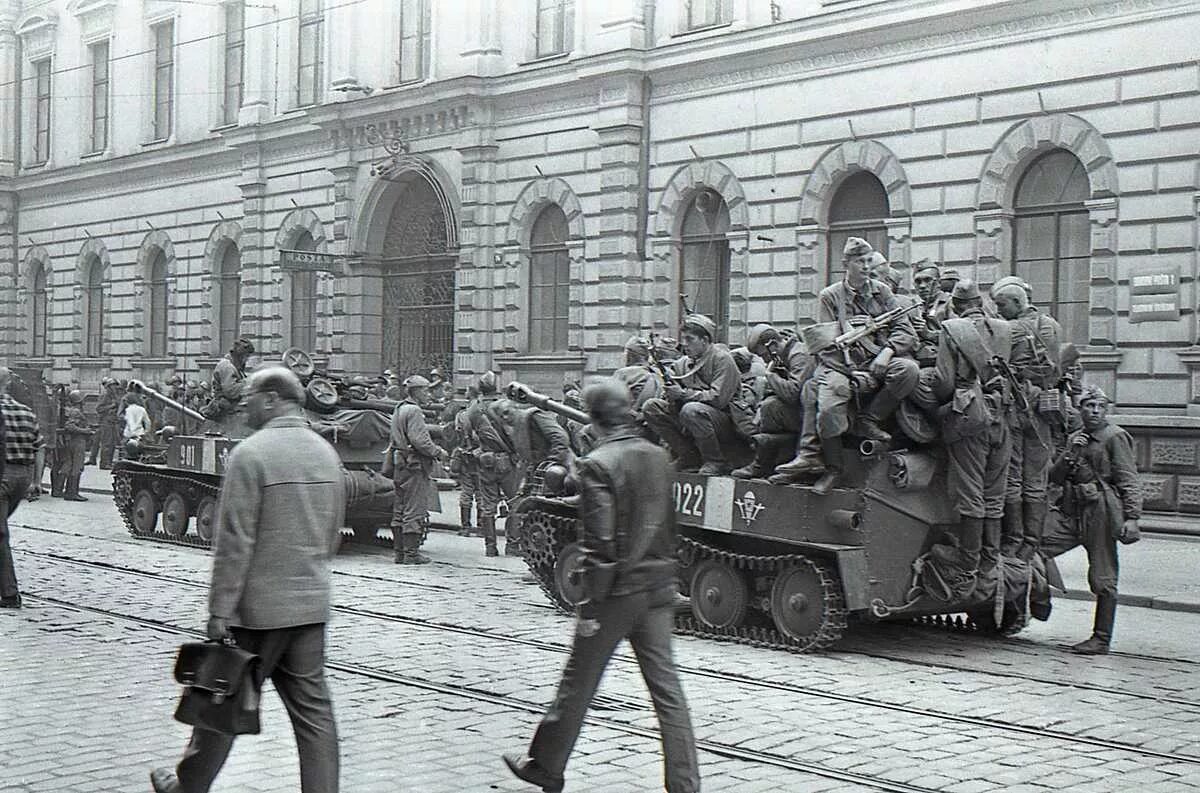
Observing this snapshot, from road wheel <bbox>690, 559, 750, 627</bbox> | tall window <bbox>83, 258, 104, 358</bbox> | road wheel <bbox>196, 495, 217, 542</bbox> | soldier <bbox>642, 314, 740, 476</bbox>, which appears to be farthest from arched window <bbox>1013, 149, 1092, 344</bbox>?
tall window <bbox>83, 258, 104, 358</bbox>

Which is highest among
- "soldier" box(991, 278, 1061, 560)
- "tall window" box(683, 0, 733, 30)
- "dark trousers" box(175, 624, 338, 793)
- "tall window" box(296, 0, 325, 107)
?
"tall window" box(296, 0, 325, 107)

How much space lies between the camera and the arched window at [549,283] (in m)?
27.8

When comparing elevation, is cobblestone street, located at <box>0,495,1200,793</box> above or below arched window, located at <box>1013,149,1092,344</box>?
below

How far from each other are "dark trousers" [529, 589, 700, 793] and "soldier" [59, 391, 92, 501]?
19875mm

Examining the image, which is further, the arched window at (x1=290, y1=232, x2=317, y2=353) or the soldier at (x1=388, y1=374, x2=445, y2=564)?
the arched window at (x1=290, y1=232, x2=317, y2=353)

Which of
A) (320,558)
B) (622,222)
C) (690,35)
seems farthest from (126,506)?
(320,558)

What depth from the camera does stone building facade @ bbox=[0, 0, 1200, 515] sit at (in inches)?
785

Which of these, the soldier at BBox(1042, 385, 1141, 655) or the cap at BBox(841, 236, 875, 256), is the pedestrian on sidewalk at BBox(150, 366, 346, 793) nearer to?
the cap at BBox(841, 236, 875, 256)

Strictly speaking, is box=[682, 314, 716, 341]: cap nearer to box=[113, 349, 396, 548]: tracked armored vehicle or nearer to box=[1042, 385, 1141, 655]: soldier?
box=[1042, 385, 1141, 655]: soldier

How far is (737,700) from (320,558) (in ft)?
12.1

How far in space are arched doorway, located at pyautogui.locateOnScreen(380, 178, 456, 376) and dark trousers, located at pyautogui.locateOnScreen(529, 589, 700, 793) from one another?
919 inches

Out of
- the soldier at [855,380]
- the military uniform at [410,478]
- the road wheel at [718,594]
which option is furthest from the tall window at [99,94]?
the soldier at [855,380]

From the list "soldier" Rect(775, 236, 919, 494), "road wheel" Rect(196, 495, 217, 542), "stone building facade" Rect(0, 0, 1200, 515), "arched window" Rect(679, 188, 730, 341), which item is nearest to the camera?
"soldier" Rect(775, 236, 919, 494)

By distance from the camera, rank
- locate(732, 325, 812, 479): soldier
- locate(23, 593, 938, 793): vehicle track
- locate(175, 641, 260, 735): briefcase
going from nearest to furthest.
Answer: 1. locate(175, 641, 260, 735): briefcase
2. locate(23, 593, 938, 793): vehicle track
3. locate(732, 325, 812, 479): soldier
